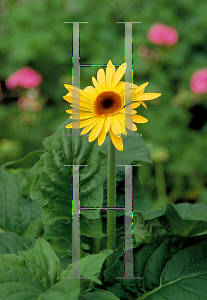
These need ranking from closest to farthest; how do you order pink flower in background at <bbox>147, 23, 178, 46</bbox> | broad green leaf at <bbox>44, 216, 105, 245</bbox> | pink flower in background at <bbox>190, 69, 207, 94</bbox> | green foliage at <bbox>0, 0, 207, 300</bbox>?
green foliage at <bbox>0, 0, 207, 300</bbox>, broad green leaf at <bbox>44, 216, 105, 245</bbox>, pink flower in background at <bbox>190, 69, 207, 94</bbox>, pink flower in background at <bbox>147, 23, 178, 46</bbox>

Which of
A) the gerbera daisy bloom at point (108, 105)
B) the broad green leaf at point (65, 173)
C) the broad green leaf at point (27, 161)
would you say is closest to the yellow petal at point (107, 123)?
the gerbera daisy bloom at point (108, 105)

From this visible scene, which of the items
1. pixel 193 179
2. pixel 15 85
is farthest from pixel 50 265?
pixel 15 85

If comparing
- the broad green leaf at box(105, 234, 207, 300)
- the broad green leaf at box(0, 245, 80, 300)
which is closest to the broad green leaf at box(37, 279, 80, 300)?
the broad green leaf at box(0, 245, 80, 300)

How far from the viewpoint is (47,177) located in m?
0.62

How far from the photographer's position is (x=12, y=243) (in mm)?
618

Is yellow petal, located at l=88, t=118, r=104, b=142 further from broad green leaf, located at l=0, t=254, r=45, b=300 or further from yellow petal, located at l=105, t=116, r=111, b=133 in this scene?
broad green leaf, located at l=0, t=254, r=45, b=300

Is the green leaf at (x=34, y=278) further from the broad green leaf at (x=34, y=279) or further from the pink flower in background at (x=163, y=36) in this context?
the pink flower in background at (x=163, y=36)

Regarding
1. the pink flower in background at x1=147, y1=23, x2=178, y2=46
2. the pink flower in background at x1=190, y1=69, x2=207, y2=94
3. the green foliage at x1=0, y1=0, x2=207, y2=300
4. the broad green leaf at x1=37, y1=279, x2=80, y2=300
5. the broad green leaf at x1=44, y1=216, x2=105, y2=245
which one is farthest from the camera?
the pink flower in background at x1=147, y1=23, x2=178, y2=46

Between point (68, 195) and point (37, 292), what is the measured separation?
0.23 meters

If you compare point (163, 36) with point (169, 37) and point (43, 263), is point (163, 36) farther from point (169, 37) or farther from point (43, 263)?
point (43, 263)

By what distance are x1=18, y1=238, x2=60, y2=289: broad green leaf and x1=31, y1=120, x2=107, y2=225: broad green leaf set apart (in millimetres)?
106

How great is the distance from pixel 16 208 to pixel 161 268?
364mm

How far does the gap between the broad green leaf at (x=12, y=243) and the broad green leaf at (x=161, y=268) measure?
0.17m

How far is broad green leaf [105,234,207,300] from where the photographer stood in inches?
21.7
